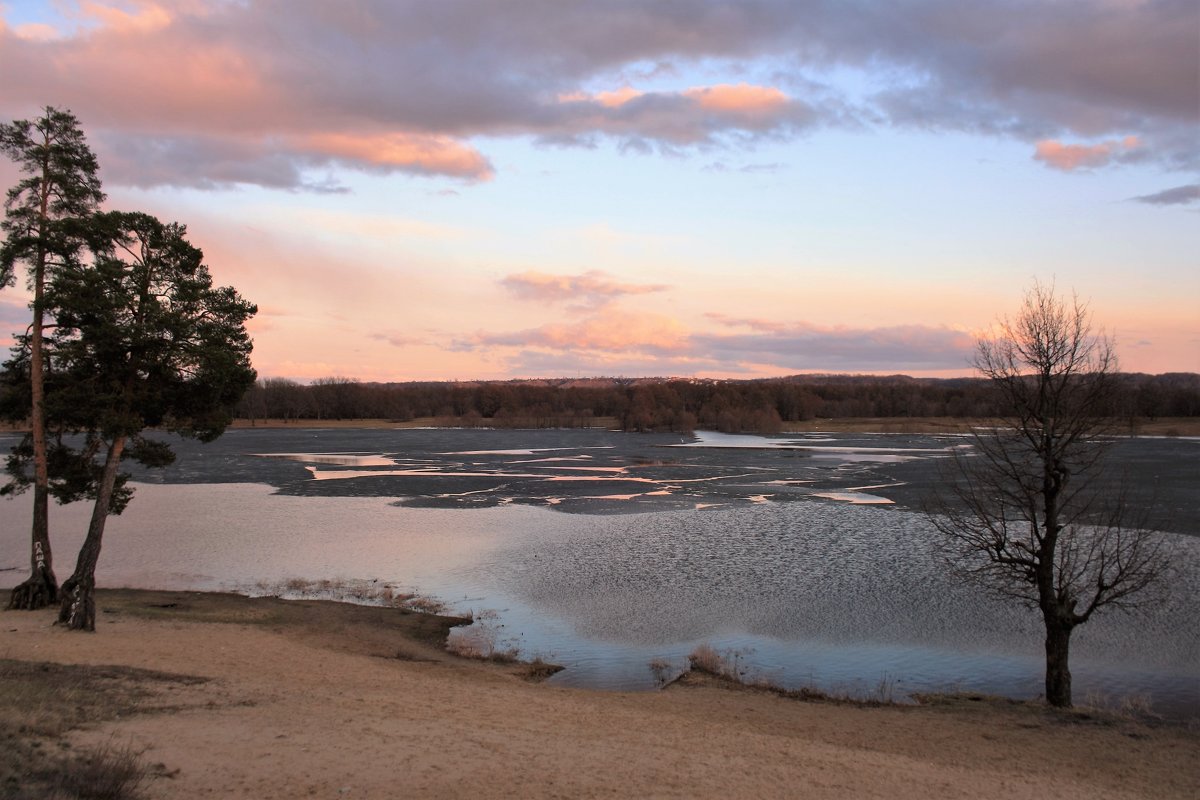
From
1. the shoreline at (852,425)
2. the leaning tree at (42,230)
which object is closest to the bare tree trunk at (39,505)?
the leaning tree at (42,230)

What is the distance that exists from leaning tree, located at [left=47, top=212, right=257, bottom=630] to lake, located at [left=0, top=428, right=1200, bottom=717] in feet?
21.3

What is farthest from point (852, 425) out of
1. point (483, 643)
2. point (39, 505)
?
point (39, 505)

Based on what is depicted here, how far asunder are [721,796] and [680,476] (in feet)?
141

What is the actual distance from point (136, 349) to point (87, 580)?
14.8 feet

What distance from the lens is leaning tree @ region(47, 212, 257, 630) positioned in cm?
1642

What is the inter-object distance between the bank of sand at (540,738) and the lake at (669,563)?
217 cm

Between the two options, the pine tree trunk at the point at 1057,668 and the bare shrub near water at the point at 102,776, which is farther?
the pine tree trunk at the point at 1057,668

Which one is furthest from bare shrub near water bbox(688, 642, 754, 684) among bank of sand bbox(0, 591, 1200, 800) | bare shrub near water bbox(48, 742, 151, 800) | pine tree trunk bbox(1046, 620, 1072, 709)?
bare shrub near water bbox(48, 742, 151, 800)

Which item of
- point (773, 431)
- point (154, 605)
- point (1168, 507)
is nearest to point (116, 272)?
point (154, 605)

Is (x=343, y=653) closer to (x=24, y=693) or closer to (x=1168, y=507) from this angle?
(x=24, y=693)

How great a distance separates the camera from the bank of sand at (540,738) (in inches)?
341

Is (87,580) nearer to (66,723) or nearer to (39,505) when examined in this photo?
(39,505)

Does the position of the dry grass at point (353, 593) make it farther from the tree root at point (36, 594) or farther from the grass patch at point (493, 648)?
the tree root at point (36, 594)

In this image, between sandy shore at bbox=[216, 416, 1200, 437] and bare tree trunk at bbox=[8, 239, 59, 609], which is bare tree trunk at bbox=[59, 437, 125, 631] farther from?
sandy shore at bbox=[216, 416, 1200, 437]
